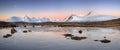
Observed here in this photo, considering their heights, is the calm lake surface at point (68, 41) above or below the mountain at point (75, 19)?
below

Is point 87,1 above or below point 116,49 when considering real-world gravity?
above

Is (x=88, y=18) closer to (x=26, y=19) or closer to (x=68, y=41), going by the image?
(x=68, y=41)

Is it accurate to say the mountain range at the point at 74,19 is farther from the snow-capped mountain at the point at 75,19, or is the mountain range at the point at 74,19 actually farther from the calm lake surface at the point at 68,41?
the calm lake surface at the point at 68,41

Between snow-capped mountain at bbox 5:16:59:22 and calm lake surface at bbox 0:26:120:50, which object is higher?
snow-capped mountain at bbox 5:16:59:22

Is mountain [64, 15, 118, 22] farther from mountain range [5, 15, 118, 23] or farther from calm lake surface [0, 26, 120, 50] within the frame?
calm lake surface [0, 26, 120, 50]


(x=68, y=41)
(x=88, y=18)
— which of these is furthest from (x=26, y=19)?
(x=88, y=18)

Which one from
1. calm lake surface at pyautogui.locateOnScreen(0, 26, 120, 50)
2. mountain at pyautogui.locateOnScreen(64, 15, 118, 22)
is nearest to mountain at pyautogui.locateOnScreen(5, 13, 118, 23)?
mountain at pyautogui.locateOnScreen(64, 15, 118, 22)

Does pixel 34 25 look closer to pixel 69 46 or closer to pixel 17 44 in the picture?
pixel 17 44

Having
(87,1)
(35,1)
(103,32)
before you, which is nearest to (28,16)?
(35,1)

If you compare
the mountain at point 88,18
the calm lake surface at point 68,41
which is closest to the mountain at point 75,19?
the mountain at point 88,18

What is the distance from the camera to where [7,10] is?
6414mm

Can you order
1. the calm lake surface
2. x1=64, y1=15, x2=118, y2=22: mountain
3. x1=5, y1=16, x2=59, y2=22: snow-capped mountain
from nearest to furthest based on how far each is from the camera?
the calm lake surface → x1=64, y1=15, x2=118, y2=22: mountain → x1=5, y1=16, x2=59, y2=22: snow-capped mountain

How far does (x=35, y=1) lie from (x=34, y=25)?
3.38 feet

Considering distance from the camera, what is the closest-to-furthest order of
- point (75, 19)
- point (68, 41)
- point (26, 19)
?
1. point (68, 41)
2. point (75, 19)
3. point (26, 19)
